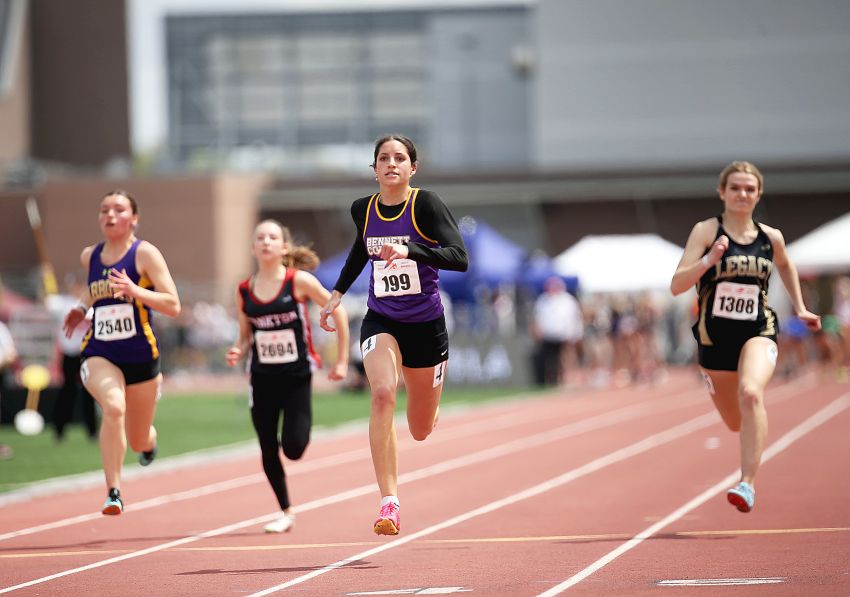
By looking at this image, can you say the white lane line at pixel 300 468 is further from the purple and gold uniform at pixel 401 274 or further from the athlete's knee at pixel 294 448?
the purple and gold uniform at pixel 401 274

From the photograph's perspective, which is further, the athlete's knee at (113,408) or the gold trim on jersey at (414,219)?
the athlete's knee at (113,408)

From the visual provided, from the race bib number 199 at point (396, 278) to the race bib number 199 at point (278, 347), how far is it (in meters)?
1.76

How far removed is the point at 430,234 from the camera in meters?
8.82

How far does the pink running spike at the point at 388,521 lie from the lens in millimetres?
8438

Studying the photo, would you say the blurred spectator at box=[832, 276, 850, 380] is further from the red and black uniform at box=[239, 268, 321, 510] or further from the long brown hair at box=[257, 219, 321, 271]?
the red and black uniform at box=[239, 268, 321, 510]

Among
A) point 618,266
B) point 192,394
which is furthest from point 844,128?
point 192,394

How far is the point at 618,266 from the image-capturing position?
34.3 metres

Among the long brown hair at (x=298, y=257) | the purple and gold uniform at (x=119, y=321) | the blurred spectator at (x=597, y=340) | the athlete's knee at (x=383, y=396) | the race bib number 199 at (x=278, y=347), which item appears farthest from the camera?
the blurred spectator at (x=597, y=340)

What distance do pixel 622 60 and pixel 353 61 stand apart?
669 inches

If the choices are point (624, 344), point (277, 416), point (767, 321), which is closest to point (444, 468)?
point (277, 416)

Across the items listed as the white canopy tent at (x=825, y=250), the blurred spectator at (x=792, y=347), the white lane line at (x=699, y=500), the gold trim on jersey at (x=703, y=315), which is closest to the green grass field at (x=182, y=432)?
the blurred spectator at (x=792, y=347)

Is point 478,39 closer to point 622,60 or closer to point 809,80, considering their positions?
point 622,60

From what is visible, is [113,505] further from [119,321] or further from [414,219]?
[414,219]

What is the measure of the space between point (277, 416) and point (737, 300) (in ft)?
10.0
